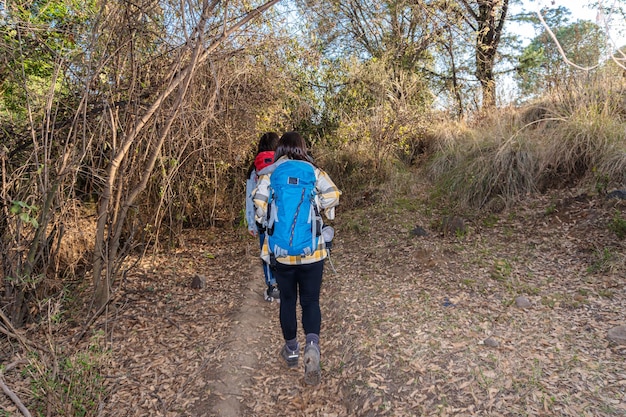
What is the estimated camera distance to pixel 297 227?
9.01 ft

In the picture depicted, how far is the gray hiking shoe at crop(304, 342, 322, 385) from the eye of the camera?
298 cm

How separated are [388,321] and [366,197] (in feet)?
13.6

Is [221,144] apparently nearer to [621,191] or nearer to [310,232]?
[310,232]

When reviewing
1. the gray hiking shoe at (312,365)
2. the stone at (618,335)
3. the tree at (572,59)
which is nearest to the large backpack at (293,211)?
the gray hiking shoe at (312,365)

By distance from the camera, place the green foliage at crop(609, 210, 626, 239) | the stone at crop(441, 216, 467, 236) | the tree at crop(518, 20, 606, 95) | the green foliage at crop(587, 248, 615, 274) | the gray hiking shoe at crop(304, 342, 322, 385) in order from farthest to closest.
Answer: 1. the tree at crop(518, 20, 606, 95)
2. the stone at crop(441, 216, 467, 236)
3. the green foliage at crop(609, 210, 626, 239)
4. the green foliage at crop(587, 248, 615, 274)
5. the gray hiking shoe at crop(304, 342, 322, 385)

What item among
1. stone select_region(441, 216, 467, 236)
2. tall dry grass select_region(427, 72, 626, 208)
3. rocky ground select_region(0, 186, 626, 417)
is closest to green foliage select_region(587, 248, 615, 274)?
rocky ground select_region(0, 186, 626, 417)

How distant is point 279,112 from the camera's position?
655 centimetres

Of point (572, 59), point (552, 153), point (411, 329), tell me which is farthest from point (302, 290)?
point (572, 59)

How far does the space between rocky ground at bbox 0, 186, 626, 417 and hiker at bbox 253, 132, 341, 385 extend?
53 cm

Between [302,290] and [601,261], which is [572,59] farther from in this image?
[302,290]

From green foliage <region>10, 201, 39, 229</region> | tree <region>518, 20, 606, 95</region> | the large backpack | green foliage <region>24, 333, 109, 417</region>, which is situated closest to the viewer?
green foliage <region>10, 201, 39, 229</region>

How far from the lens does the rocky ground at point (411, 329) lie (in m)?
2.76

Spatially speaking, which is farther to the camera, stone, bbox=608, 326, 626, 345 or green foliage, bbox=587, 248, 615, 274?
green foliage, bbox=587, 248, 615, 274

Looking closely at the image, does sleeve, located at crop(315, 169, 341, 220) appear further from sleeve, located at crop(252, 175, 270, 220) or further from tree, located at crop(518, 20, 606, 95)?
tree, located at crop(518, 20, 606, 95)
